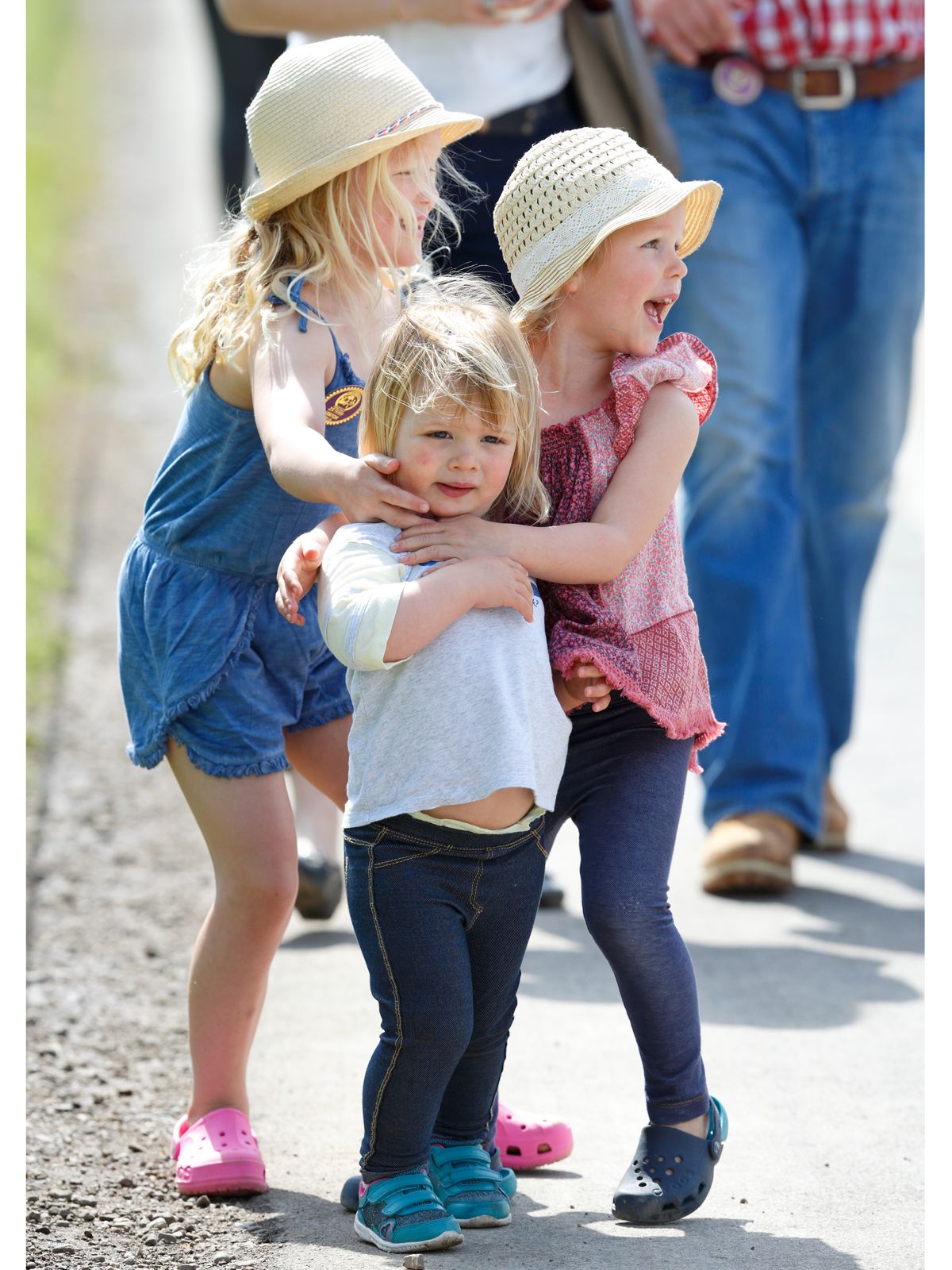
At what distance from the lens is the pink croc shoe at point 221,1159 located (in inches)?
107

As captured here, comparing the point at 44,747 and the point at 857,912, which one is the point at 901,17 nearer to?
the point at 857,912

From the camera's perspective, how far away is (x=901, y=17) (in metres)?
4.12

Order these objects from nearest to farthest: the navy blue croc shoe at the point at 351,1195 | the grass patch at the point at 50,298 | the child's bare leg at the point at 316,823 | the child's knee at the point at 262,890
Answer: the navy blue croc shoe at the point at 351,1195, the child's knee at the point at 262,890, the child's bare leg at the point at 316,823, the grass patch at the point at 50,298

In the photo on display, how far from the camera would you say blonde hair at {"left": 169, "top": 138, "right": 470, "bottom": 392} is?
2.70 metres

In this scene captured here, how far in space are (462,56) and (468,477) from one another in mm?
1519

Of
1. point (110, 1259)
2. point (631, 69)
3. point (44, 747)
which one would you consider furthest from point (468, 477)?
point (44, 747)

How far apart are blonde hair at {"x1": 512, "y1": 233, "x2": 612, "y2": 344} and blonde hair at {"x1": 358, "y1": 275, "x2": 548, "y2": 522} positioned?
9 centimetres

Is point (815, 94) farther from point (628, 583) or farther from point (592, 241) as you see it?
point (628, 583)

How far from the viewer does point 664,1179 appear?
254cm

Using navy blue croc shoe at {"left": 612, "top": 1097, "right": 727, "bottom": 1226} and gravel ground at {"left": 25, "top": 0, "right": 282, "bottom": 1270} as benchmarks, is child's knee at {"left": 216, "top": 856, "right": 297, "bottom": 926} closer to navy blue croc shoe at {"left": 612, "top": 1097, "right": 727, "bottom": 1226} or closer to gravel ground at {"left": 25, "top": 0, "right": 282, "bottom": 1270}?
gravel ground at {"left": 25, "top": 0, "right": 282, "bottom": 1270}

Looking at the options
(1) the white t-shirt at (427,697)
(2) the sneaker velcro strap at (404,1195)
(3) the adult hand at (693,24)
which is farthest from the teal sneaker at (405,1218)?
(3) the adult hand at (693,24)

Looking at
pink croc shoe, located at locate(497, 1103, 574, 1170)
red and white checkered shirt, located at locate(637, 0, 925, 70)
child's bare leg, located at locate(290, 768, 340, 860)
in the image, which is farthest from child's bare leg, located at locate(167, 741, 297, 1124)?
red and white checkered shirt, located at locate(637, 0, 925, 70)

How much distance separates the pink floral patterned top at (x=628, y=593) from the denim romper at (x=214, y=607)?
0.37 meters

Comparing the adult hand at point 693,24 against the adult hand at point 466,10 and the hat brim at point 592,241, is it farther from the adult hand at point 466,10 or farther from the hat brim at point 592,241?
the hat brim at point 592,241
